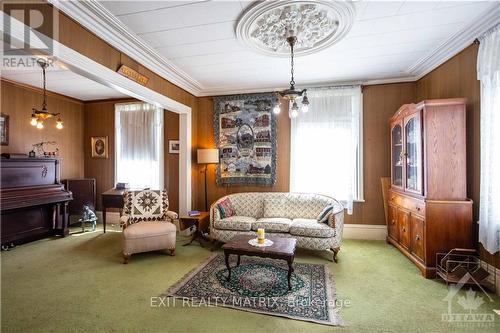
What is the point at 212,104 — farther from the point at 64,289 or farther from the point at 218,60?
the point at 64,289

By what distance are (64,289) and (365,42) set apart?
14.5 ft

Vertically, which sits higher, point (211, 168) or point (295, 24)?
point (295, 24)

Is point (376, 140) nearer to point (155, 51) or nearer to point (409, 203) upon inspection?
point (409, 203)

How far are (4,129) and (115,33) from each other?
11.0 feet

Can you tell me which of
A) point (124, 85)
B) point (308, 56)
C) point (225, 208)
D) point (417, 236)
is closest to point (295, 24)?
point (308, 56)

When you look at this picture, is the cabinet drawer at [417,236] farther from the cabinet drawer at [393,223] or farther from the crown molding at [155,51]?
the crown molding at [155,51]

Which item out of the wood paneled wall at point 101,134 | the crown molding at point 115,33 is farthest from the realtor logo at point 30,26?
the wood paneled wall at point 101,134

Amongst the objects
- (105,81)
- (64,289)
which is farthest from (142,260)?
(105,81)

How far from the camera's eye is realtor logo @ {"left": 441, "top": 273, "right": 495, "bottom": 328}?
2063 millimetres

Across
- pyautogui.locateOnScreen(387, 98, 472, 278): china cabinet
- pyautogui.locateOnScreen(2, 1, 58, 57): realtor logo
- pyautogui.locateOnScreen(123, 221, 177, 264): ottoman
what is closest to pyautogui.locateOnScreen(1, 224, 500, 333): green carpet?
pyautogui.locateOnScreen(123, 221, 177, 264): ottoman

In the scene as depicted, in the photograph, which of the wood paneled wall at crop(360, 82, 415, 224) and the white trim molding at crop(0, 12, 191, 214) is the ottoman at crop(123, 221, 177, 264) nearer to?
the white trim molding at crop(0, 12, 191, 214)

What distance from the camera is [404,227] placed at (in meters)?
3.46

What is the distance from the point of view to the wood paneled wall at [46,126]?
4.38 metres

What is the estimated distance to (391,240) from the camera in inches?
157
